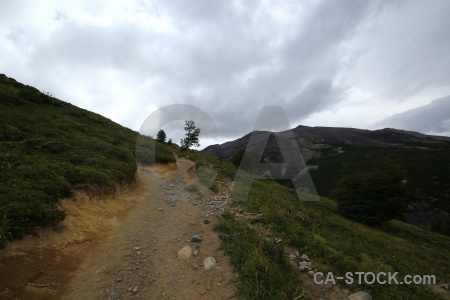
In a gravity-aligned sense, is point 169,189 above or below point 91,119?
below

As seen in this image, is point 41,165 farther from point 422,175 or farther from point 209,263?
point 422,175

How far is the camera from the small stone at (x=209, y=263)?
7195mm

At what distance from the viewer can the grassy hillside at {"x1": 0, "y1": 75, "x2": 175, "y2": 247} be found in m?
7.39

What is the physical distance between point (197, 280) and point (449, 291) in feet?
35.8

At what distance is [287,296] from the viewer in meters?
5.84

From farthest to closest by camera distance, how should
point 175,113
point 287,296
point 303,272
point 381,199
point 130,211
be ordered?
point 381,199
point 175,113
point 130,211
point 303,272
point 287,296

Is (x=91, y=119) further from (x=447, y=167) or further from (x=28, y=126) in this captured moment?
(x=447, y=167)

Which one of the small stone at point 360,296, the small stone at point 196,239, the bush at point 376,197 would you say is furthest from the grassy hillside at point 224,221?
the bush at point 376,197

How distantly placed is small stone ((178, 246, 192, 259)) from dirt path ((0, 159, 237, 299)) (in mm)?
116

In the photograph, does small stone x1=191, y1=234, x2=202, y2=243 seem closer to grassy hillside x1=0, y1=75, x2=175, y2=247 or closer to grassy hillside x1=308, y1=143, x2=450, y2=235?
grassy hillside x1=0, y1=75, x2=175, y2=247

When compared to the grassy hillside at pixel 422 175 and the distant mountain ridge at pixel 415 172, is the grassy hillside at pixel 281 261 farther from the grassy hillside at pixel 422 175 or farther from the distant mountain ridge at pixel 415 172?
the grassy hillside at pixel 422 175

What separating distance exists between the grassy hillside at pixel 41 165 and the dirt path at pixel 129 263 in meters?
0.85

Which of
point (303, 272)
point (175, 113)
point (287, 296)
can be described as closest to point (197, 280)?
point (287, 296)

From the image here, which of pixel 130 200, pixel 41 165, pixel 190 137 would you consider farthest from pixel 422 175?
pixel 41 165
